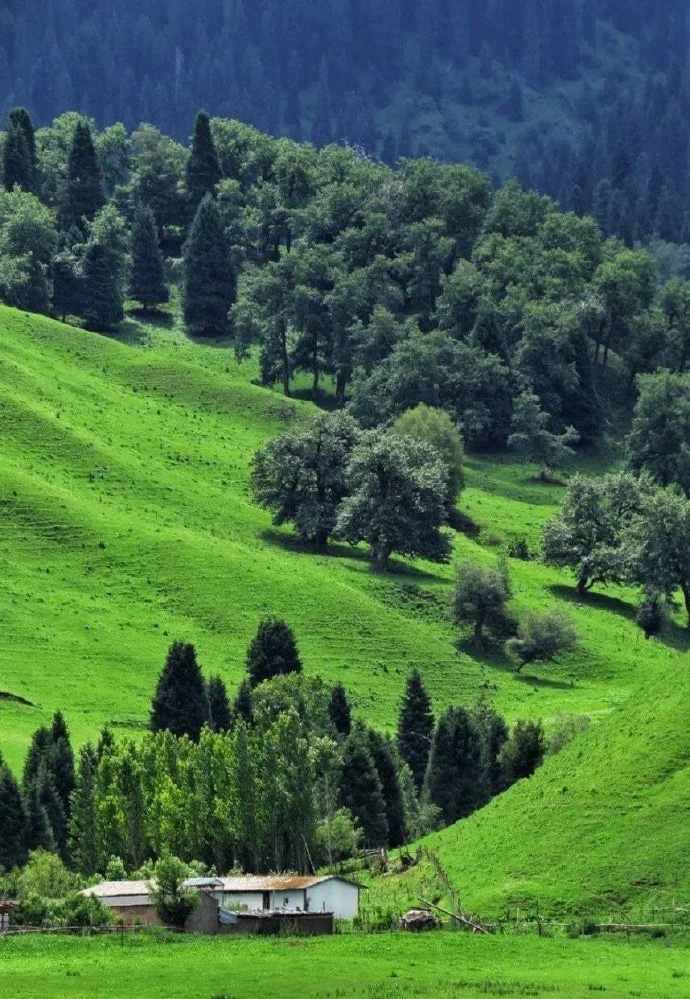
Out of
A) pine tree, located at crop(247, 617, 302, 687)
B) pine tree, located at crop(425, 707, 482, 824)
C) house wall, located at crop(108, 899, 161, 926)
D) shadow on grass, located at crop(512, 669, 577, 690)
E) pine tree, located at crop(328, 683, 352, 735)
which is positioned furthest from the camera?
shadow on grass, located at crop(512, 669, 577, 690)

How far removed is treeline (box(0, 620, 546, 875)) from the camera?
11256 cm

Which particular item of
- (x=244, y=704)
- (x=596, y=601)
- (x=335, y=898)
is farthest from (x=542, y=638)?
(x=335, y=898)

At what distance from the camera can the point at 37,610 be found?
169250mm

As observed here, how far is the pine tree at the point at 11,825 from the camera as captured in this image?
119812 mm

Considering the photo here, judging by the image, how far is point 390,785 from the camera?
131750mm

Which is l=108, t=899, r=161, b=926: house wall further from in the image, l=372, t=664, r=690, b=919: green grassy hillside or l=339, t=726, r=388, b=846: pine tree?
l=339, t=726, r=388, b=846: pine tree

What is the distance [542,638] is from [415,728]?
2529 centimetres

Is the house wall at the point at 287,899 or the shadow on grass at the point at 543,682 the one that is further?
the shadow on grass at the point at 543,682

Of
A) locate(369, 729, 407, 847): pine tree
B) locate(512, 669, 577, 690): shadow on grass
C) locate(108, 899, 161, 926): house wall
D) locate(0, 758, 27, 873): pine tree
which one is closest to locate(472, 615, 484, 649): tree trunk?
locate(512, 669, 577, 690): shadow on grass

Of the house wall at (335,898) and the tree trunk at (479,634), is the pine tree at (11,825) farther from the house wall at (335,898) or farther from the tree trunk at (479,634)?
the tree trunk at (479,634)

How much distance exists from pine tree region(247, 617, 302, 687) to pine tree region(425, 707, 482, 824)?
20.9 meters

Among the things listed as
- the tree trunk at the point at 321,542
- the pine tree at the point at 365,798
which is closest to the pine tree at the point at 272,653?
the pine tree at the point at 365,798

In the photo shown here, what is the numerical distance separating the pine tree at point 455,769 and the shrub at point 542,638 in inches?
1463

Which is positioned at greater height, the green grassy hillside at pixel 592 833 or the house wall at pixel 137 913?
the green grassy hillside at pixel 592 833
